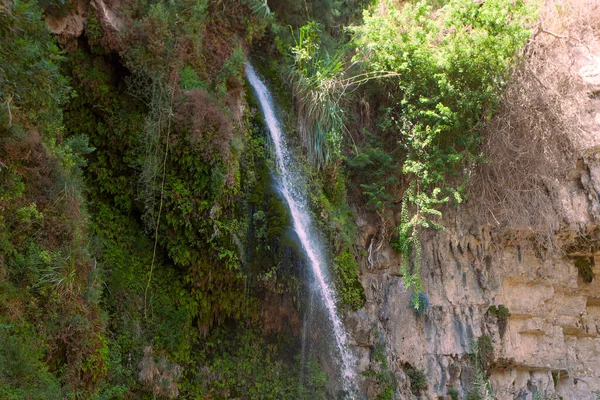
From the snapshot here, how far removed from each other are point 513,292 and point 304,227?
540cm

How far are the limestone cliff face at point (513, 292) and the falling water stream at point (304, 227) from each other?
1.69m

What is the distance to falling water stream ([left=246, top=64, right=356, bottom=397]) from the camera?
815 cm

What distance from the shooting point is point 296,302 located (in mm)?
7785

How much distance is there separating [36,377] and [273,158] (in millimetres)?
4802

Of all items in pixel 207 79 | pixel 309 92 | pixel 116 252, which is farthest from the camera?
pixel 309 92

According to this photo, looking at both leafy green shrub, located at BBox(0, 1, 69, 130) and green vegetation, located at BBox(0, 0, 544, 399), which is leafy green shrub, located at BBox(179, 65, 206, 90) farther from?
leafy green shrub, located at BBox(0, 1, 69, 130)

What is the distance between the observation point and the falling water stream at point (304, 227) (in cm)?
815

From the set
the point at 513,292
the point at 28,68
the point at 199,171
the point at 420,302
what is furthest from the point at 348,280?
the point at 28,68

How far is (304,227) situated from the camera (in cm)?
857

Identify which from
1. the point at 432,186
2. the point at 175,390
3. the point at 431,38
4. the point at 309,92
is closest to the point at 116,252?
the point at 175,390

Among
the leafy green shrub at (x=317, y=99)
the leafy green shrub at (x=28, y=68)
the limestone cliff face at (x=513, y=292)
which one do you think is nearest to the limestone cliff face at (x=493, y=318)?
the limestone cliff face at (x=513, y=292)

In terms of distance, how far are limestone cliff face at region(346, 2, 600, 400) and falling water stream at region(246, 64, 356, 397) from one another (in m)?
1.69

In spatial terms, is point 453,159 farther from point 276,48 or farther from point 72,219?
point 72,219

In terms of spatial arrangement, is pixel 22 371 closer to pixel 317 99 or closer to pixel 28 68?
pixel 28 68
